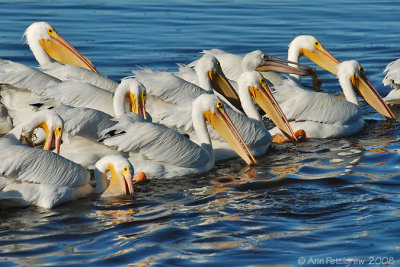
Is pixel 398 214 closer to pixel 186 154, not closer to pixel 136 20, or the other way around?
pixel 186 154

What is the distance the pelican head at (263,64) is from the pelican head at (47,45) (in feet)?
5.92

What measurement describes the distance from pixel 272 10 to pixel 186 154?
9.16 meters

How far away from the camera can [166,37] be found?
13.1m

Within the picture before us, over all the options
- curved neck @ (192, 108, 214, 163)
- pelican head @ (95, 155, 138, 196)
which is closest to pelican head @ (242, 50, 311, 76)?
curved neck @ (192, 108, 214, 163)

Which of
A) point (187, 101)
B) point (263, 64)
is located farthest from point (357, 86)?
point (187, 101)

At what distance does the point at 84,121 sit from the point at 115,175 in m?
0.79

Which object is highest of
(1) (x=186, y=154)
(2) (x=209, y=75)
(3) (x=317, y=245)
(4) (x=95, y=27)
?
(4) (x=95, y=27)

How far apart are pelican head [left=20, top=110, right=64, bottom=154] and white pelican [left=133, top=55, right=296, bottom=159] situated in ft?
3.89

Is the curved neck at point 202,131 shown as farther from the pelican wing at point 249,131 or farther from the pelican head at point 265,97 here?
the pelican head at point 265,97

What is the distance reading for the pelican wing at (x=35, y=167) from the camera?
5.89 metres

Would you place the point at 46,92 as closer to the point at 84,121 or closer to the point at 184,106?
the point at 84,121

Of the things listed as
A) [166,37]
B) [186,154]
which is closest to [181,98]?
[186,154]

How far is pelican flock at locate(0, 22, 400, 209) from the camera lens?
20.1 ft

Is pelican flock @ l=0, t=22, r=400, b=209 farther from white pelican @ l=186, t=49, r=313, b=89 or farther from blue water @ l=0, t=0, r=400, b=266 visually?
blue water @ l=0, t=0, r=400, b=266
